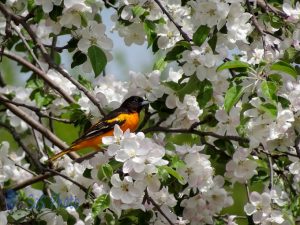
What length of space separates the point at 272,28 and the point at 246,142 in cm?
64

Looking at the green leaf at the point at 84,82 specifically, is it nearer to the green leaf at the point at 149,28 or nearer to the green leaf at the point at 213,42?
the green leaf at the point at 149,28

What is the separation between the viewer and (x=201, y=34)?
420cm

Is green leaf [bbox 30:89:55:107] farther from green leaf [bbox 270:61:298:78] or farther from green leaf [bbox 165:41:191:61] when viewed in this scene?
green leaf [bbox 270:61:298:78]

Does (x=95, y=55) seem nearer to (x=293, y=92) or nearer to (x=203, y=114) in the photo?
(x=203, y=114)

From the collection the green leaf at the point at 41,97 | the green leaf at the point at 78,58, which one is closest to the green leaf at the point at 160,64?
the green leaf at the point at 78,58

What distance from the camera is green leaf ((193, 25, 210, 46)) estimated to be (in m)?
4.19

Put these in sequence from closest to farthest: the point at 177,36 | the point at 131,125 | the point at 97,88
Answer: the point at 177,36 → the point at 97,88 → the point at 131,125

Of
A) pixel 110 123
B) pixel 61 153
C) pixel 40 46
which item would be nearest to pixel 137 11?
pixel 40 46

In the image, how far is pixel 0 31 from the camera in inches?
216

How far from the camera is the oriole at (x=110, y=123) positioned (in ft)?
17.4

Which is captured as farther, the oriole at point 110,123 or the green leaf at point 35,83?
the green leaf at point 35,83

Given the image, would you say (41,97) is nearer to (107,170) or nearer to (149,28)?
(149,28)

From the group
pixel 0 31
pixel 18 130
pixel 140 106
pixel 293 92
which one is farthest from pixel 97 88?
pixel 293 92

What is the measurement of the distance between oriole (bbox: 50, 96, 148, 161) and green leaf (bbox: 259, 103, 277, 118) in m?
1.31
